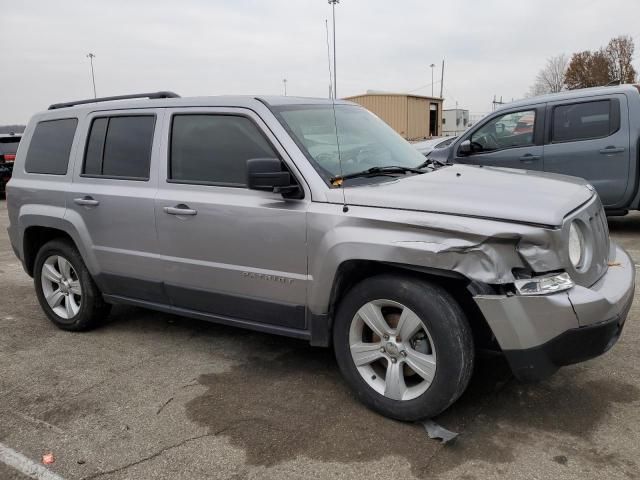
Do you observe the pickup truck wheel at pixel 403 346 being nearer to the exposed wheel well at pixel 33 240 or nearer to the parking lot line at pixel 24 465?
the parking lot line at pixel 24 465

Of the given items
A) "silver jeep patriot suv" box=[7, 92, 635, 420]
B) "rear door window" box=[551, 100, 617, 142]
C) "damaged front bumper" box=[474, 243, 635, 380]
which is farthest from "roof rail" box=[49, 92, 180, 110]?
"rear door window" box=[551, 100, 617, 142]

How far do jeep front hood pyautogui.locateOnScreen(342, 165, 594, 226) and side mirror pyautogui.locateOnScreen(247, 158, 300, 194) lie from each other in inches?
12.8

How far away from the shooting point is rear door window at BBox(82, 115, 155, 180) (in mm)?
4168

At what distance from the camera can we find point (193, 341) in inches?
177

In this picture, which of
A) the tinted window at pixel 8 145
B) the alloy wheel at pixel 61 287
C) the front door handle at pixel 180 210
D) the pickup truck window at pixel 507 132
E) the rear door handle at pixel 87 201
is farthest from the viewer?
the tinted window at pixel 8 145

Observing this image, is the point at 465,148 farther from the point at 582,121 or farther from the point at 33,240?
the point at 33,240

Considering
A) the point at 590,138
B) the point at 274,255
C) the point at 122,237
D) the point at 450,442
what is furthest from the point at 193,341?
the point at 590,138

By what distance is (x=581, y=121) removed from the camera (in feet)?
24.5

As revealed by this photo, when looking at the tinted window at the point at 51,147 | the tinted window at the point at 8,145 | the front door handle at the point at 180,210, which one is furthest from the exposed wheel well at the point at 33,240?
the tinted window at the point at 8,145

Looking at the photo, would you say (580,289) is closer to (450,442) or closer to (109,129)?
(450,442)

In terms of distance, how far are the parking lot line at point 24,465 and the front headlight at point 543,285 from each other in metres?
2.41

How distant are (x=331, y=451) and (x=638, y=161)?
6.15 metres

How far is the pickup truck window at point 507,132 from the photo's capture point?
782 centimetres

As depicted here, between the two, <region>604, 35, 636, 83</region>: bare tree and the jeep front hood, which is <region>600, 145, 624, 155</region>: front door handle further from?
<region>604, 35, 636, 83</region>: bare tree
